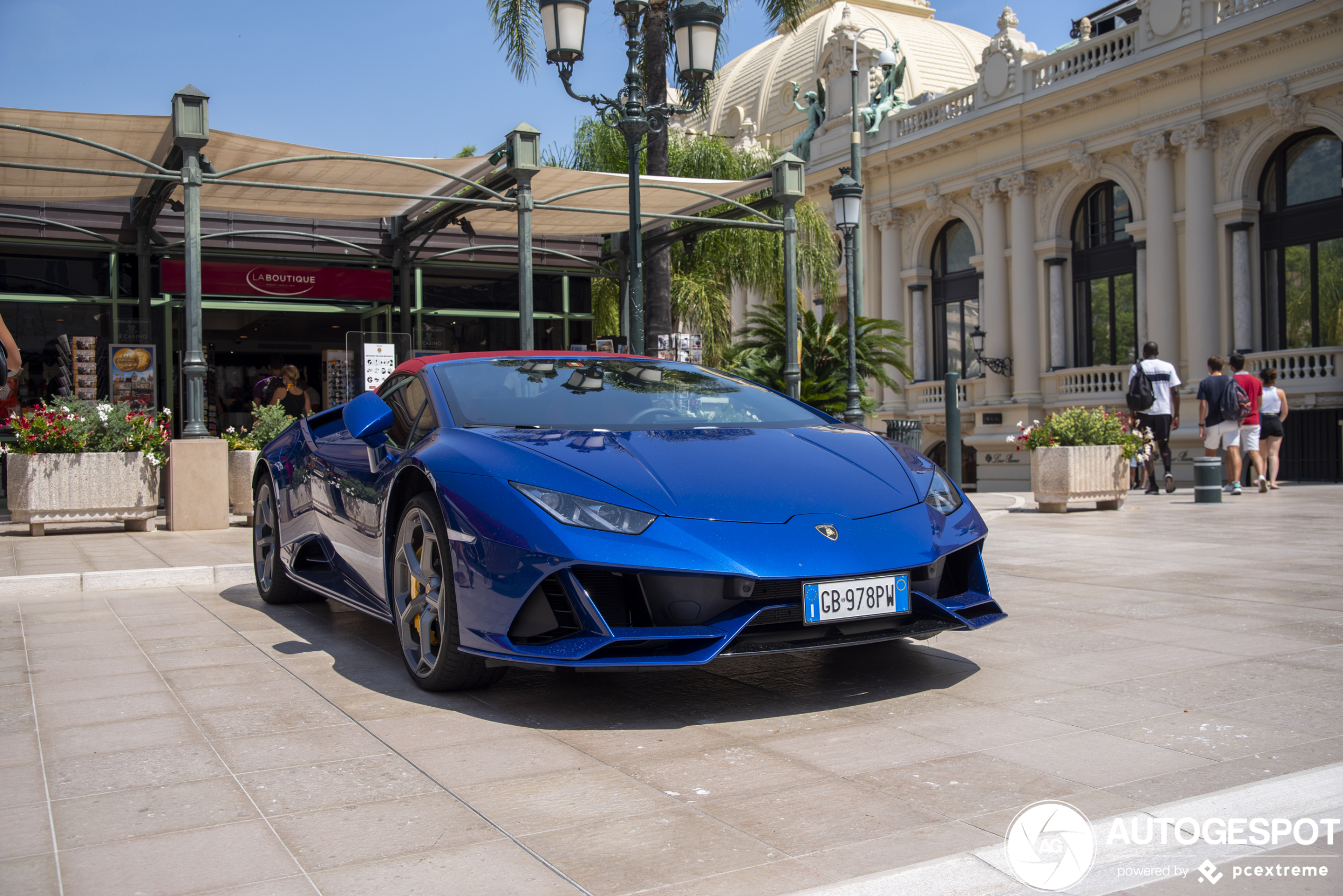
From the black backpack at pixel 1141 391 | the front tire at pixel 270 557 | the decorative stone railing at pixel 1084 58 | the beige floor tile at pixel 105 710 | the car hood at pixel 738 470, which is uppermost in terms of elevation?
the decorative stone railing at pixel 1084 58

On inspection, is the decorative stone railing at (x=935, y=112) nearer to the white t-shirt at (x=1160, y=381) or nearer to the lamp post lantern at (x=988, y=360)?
the lamp post lantern at (x=988, y=360)

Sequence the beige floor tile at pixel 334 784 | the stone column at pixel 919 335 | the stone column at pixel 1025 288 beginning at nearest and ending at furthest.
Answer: the beige floor tile at pixel 334 784 → the stone column at pixel 1025 288 → the stone column at pixel 919 335

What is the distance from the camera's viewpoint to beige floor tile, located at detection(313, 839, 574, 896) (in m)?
2.37

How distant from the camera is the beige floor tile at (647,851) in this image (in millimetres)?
2428

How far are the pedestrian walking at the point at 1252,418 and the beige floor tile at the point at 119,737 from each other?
49.3ft

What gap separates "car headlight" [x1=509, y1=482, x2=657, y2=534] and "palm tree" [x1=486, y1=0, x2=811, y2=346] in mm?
11557

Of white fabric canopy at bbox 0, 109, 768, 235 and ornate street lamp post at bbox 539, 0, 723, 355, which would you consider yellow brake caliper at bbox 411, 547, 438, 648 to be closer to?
ornate street lamp post at bbox 539, 0, 723, 355

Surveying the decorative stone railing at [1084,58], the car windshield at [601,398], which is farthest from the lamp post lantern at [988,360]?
the car windshield at [601,398]

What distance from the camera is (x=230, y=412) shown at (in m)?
20.1

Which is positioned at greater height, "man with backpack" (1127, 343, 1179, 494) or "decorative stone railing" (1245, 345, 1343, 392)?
"decorative stone railing" (1245, 345, 1343, 392)

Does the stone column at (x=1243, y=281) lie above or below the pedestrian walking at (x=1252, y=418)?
above

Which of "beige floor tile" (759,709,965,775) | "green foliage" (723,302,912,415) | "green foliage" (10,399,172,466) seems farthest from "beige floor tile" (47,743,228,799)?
"green foliage" (723,302,912,415)

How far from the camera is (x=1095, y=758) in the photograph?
10.5 feet

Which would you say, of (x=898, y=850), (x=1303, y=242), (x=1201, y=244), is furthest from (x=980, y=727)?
(x=1201, y=244)
